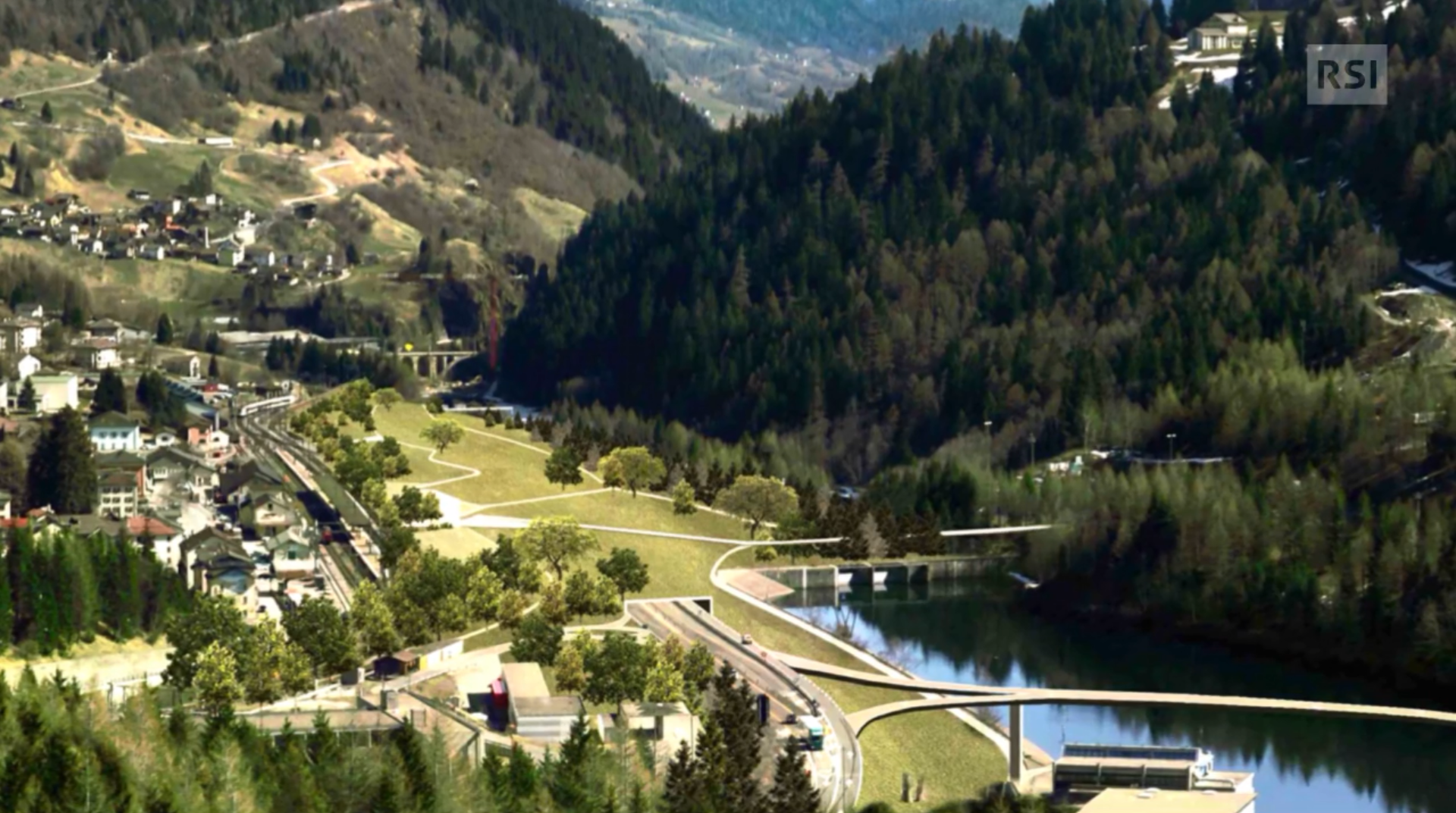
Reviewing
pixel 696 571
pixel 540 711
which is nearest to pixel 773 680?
pixel 540 711

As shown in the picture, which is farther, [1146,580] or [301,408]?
[301,408]

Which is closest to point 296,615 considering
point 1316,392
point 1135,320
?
point 1316,392

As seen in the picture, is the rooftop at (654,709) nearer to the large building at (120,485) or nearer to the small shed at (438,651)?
the small shed at (438,651)

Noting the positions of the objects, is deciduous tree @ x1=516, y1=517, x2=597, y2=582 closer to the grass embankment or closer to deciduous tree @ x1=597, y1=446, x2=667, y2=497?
the grass embankment

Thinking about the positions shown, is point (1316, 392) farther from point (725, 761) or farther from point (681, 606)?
point (725, 761)

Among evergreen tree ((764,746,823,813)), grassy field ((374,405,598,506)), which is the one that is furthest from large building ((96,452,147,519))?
evergreen tree ((764,746,823,813))
